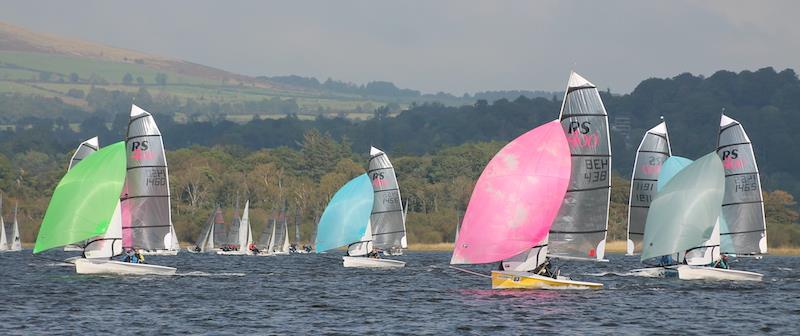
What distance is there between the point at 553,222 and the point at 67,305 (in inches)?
738

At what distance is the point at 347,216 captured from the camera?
285 feet

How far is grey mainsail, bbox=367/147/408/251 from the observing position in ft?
291

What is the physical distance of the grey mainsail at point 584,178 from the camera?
53812 millimetres

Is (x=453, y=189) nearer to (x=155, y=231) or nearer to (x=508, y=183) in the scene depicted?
(x=155, y=231)

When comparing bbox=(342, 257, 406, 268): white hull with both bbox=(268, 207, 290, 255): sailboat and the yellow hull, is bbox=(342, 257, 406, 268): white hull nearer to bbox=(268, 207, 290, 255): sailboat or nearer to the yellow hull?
the yellow hull

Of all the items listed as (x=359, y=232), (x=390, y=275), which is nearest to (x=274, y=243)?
(x=359, y=232)

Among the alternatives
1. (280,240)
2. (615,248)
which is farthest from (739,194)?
(615,248)

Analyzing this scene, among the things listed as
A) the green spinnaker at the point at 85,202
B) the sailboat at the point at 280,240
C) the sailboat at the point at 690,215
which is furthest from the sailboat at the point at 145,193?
the sailboat at the point at 280,240

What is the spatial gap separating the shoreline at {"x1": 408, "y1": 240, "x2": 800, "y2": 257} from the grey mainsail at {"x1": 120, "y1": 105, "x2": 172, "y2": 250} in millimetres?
81050

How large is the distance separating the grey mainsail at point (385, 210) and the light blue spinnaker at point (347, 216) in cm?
120

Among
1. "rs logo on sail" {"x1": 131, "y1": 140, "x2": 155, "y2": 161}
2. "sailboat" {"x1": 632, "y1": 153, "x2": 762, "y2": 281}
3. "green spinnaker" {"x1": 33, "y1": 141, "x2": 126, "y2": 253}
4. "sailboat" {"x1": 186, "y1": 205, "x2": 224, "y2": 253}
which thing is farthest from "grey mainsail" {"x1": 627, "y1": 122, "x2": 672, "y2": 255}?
"sailboat" {"x1": 186, "y1": 205, "x2": 224, "y2": 253}

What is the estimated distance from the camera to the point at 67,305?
172 ft

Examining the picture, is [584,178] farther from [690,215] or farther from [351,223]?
[351,223]

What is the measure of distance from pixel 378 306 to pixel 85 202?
17007 mm
